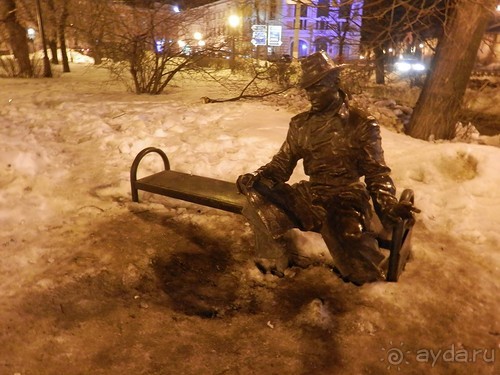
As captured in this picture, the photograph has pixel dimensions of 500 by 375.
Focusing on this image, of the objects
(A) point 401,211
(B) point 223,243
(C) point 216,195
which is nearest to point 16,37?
(C) point 216,195

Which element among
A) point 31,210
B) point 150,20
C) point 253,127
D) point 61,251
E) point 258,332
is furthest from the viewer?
point 150,20

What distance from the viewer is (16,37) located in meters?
15.6

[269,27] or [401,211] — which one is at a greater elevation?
[269,27]

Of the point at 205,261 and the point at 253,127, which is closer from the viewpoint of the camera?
the point at 205,261

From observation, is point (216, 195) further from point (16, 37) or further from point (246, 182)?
point (16, 37)

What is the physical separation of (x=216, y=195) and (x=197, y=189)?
10.5 inches

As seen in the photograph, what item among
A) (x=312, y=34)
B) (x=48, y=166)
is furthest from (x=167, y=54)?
(x=312, y=34)

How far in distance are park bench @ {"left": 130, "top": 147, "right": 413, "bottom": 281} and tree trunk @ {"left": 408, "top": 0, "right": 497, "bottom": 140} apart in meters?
4.64

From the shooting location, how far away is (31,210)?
15.1 feet

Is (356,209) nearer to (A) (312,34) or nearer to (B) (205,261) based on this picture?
(B) (205,261)

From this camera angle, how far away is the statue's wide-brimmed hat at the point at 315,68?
2859 mm

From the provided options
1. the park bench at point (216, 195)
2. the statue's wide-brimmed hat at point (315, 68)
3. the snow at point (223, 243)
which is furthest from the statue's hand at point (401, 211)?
the statue's wide-brimmed hat at point (315, 68)

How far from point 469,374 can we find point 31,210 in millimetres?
4189

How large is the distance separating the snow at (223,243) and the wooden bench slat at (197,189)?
1.17ft
